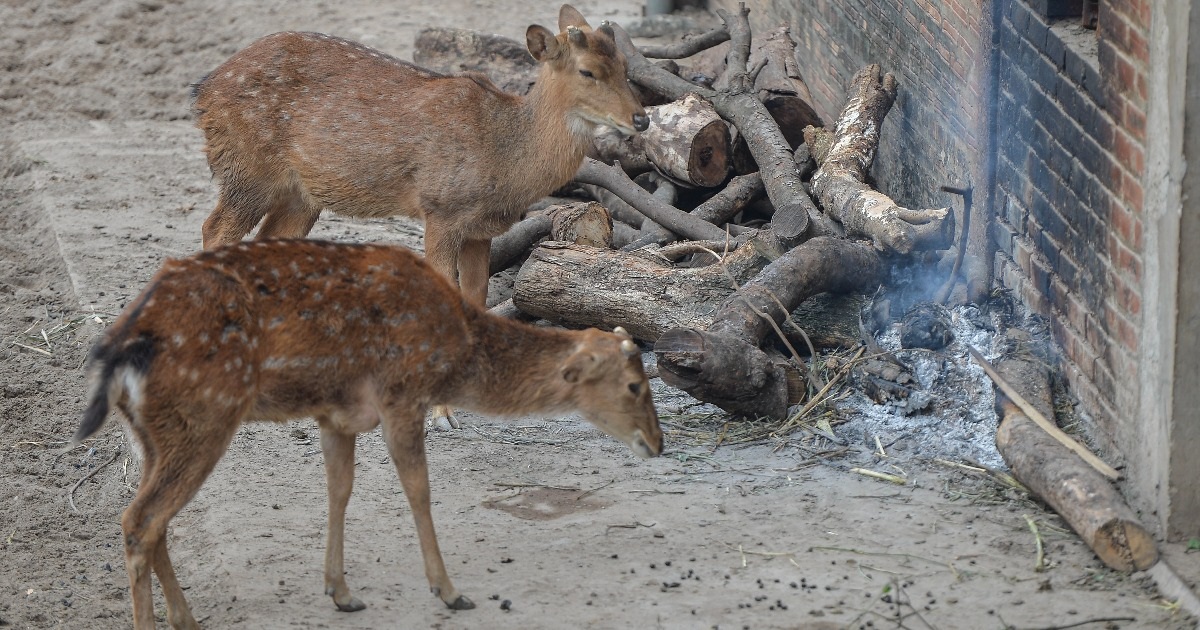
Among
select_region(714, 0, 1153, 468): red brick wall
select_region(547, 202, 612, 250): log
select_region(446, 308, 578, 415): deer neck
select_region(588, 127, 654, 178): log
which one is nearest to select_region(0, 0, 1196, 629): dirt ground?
select_region(446, 308, 578, 415): deer neck

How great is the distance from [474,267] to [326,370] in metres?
2.96

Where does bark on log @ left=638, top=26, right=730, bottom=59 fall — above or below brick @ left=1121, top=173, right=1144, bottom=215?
below

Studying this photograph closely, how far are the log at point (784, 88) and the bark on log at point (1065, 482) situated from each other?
3.61 m

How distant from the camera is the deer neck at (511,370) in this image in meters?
5.76

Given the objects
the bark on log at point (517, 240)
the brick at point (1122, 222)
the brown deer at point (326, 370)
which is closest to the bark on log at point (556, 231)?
the bark on log at point (517, 240)

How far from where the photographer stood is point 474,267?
825 centimetres

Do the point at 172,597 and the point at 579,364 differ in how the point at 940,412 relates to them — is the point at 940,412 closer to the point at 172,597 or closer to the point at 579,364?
the point at 579,364

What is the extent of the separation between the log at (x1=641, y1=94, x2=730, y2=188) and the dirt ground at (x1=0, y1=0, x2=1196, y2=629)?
7.42 feet

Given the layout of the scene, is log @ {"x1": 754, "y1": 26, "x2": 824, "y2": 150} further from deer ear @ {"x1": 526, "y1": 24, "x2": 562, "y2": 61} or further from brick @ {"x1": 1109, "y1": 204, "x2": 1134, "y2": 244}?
brick @ {"x1": 1109, "y1": 204, "x2": 1134, "y2": 244}

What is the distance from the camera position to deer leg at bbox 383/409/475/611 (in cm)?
548

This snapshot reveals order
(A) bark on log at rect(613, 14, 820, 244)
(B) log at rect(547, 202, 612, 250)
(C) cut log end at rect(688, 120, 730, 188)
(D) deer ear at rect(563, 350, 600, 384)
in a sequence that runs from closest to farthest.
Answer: (D) deer ear at rect(563, 350, 600, 384)
(A) bark on log at rect(613, 14, 820, 244)
(B) log at rect(547, 202, 612, 250)
(C) cut log end at rect(688, 120, 730, 188)

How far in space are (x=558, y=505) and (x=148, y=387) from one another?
214 cm

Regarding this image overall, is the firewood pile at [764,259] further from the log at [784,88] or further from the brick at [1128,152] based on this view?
the brick at [1128,152]

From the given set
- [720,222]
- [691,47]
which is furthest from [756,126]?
[691,47]
